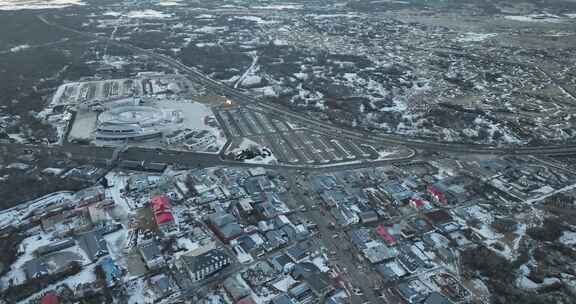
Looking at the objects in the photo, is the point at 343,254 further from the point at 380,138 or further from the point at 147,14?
the point at 147,14

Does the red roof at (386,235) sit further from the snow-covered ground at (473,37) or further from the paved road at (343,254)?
the snow-covered ground at (473,37)

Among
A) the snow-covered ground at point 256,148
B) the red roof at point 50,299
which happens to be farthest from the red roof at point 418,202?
the red roof at point 50,299

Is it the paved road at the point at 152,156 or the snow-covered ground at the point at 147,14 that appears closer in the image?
the paved road at the point at 152,156

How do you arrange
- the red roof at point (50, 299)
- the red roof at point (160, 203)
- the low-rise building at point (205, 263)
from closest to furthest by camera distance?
the red roof at point (50, 299)
the low-rise building at point (205, 263)
the red roof at point (160, 203)

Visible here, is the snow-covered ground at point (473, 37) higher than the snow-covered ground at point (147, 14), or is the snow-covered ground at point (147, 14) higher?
the snow-covered ground at point (147, 14)

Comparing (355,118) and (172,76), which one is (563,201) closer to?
(355,118)

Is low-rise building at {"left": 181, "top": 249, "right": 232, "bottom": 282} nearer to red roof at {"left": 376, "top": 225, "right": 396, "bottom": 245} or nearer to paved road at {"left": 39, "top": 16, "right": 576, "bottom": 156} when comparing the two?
red roof at {"left": 376, "top": 225, "right": 396, "bottom": 245}
